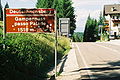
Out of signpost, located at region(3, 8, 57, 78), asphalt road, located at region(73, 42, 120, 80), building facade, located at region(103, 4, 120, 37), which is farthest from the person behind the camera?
building facade, located at region(103, 4, 120, 37)

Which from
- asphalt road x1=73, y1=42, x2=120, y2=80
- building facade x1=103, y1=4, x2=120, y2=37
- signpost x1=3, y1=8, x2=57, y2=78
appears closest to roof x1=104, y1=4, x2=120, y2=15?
building facade x1=103, y1=4, x2=120, y2=37

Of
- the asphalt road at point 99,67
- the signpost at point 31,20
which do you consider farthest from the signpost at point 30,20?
the asphalt road at point 99,67

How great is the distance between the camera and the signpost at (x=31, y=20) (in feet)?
32.2

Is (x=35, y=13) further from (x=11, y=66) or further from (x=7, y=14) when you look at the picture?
(x=11, y=66)

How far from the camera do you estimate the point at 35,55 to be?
1083 centimetres

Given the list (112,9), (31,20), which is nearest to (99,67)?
(31,20)

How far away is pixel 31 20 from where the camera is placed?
390 inches

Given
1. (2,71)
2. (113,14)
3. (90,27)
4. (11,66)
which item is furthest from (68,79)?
(90,27)

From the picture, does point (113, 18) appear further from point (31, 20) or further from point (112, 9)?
point (31, 20)

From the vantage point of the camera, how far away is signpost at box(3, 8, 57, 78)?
9.81 meters

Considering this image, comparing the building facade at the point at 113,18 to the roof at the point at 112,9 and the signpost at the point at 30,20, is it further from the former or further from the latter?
the signpost at the point at 30,20

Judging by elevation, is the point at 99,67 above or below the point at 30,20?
below

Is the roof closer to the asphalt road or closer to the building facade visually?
the building facade

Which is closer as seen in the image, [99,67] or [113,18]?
[99,67]
